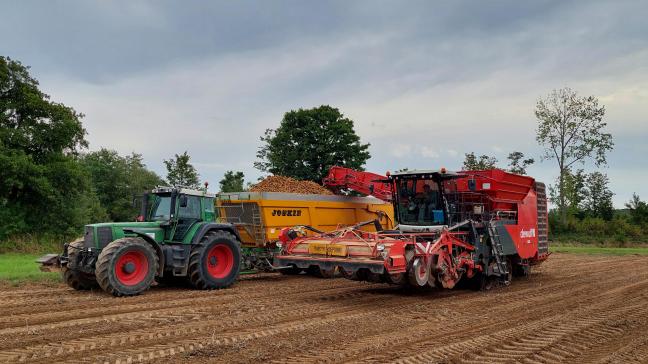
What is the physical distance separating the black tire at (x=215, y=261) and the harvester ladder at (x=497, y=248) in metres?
5.61

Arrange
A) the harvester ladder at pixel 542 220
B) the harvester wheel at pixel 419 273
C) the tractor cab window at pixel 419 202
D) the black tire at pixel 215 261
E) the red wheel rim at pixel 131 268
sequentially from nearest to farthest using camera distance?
1. the harvester wheel at pixel 419 273
2. the red wheel rim at pixel 131 268
3. the black tire at pixel 215 261
4. the tractor cab window at pixel 419 202
5. the harvester ladder at pixel 542 220

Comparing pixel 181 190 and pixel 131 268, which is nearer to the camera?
pixel 131 268

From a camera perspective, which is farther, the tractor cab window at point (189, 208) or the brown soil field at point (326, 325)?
the tractor cab window at point (189, 208)

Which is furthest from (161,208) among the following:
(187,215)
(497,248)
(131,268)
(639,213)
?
(639,213)

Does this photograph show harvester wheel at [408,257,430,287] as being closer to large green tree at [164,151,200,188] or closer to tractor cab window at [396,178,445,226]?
tractor cab window at [396,178,445,226]

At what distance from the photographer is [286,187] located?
14969mm

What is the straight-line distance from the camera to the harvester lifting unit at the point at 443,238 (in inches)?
375

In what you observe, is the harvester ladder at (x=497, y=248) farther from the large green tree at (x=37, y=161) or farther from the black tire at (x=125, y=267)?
the large green tree at (x=37, y=161)

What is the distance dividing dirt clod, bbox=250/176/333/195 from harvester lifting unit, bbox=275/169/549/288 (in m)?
2.92

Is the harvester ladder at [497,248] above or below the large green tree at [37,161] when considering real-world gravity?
below

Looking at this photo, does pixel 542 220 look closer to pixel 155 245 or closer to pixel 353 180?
pixel 353 180

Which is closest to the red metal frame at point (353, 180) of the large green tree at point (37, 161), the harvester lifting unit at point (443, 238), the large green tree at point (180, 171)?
the harvester lifting unit at point (443, 238)

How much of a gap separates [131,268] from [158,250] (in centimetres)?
69

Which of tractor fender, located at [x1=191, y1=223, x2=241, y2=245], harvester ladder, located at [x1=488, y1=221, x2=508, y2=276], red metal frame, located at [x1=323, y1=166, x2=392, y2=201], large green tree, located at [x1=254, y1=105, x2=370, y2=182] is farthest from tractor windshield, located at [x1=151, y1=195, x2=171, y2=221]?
large green tree, located at [x1=254, y1=105, x2=370, y2=182]
